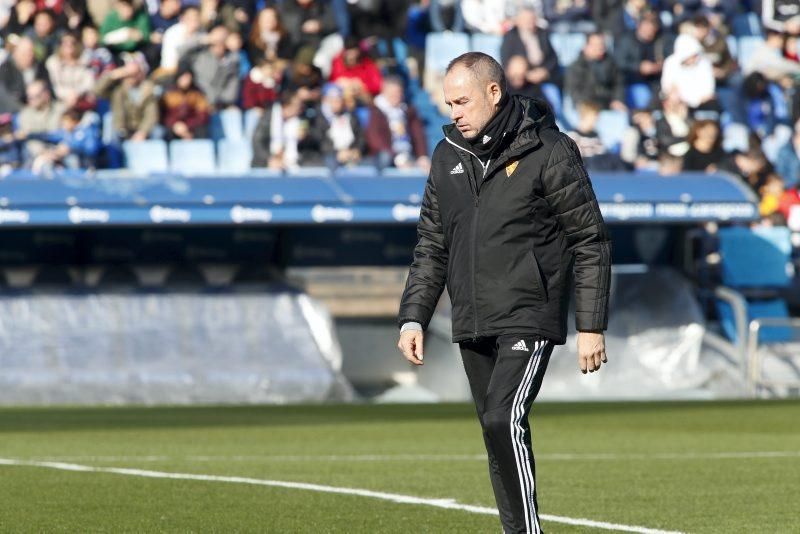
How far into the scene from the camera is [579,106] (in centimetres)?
2214

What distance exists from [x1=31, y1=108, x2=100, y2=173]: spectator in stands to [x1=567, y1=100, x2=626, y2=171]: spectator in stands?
589 centimetres

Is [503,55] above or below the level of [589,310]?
below

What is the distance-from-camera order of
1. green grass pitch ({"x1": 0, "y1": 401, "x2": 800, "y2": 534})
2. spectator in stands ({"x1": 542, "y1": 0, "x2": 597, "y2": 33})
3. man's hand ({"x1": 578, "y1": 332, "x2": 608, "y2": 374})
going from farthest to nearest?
spectator in stands ({"x1": 542, "y1": 0, "x2": 597, "y2": 33}), green grass pitch ({"x1": 0, "y1": 401, "x2": 800, "y2": 534}), man's hand ({"x1": 578, "y1": 332, "x2": 608, "y2": 374})

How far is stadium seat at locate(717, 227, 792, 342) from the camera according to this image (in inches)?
848

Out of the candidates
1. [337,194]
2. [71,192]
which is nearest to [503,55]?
[337,194]

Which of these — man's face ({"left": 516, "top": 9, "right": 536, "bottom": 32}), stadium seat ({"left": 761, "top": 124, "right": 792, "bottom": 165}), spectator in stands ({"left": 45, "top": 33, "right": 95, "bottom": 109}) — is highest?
man's face ({"left": 516, "top": 9, "right": 536, "bottom": 32})

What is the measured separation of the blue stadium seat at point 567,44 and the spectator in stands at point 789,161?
3218 millimetres

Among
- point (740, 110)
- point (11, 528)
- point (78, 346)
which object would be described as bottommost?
point (78, 346)

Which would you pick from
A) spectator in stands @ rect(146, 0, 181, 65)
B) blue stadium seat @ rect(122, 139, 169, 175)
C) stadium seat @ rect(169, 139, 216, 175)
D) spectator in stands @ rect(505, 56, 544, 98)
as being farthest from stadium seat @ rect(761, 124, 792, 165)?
blue stadium seat @ rect(122, 139, 169, 175)

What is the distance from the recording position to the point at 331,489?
926 cm

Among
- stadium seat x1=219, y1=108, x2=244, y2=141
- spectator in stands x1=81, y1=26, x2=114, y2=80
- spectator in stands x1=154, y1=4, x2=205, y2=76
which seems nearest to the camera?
spectator in stands x1=81, y1=26, x2=114, y2=80

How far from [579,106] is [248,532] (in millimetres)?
15504

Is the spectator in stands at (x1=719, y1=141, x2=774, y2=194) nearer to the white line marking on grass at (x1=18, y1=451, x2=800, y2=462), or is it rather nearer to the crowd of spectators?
the crowd of spectators

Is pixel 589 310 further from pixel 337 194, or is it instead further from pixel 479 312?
pixel 337 194
